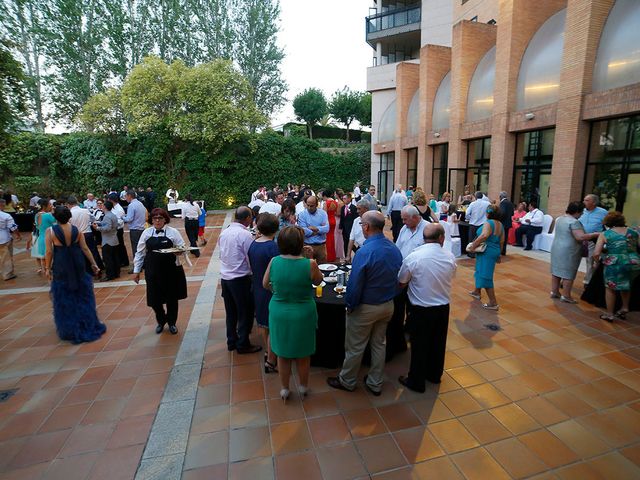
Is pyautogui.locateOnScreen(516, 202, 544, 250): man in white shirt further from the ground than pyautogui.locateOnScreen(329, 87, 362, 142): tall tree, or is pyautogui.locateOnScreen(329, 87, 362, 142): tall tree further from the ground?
pyautogui.locateOnScreen(329, 87, 362, 142): tall tree

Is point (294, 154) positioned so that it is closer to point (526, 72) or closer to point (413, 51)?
point (413, 51)

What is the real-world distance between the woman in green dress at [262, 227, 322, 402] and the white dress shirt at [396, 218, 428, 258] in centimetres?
191

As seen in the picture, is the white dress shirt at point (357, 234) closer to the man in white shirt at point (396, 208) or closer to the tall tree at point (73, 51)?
the man in white shirt at point (396, 208)

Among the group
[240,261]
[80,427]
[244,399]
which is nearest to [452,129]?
[240,261]

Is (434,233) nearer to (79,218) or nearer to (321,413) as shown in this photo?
(321,413)

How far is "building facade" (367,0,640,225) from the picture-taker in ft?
29.3

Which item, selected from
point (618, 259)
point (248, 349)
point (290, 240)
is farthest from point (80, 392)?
point (618, 259)

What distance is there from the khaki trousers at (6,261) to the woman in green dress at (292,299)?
7.95 meters

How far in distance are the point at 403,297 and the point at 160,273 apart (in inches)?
129

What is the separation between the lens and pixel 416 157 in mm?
20016

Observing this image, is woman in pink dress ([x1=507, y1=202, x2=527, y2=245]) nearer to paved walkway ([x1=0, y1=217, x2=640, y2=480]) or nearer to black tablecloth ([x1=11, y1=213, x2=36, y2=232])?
paved walkway ([x1=0, y1=217, x2=640, y2=480])

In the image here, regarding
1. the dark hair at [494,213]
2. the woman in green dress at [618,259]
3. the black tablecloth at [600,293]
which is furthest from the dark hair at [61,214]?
the black tablecloth at [600,293]

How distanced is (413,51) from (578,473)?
2990 cm

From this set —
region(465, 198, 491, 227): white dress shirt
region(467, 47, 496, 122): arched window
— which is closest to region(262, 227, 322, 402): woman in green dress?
region(465, 198, 491, 227): white dress shirt
